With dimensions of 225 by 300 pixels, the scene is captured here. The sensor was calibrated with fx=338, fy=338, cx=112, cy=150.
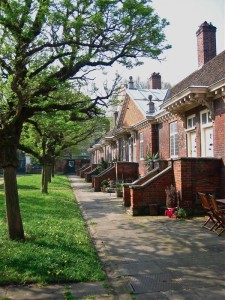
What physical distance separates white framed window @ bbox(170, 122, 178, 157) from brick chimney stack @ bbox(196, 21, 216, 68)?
139 inches

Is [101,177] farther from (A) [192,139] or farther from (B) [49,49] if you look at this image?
(B) [49,49]

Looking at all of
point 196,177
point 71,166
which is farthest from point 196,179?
point 71,166

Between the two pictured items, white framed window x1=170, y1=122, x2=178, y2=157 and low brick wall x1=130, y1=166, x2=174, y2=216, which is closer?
low brick wall x1=130, y1=166, x2=174, y2=216

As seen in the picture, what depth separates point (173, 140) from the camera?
17.0m

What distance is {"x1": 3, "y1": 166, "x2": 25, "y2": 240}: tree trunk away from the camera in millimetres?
7500

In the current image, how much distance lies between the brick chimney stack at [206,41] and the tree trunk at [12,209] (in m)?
12.8

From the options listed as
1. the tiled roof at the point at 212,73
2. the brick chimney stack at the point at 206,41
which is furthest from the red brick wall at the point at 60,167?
the tiled roof at the point at 212,73

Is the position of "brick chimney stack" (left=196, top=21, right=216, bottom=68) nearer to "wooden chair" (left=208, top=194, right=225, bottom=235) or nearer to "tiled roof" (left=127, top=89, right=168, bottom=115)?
"tiled roof" (left=127, top=89, right=168, bottom=115)

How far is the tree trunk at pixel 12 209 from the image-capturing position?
750 cm

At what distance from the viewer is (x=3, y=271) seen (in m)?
5.57

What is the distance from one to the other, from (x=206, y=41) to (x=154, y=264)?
45.1ft

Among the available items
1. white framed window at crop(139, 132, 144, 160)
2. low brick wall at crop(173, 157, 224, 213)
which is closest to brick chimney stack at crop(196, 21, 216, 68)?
white framed window at crop(139, 132, 144, 160)

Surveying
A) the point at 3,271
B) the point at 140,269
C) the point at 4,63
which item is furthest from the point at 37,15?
the point at 140,269

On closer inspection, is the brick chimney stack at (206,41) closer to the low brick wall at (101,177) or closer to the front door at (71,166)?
the low brick wall at (101,177)
